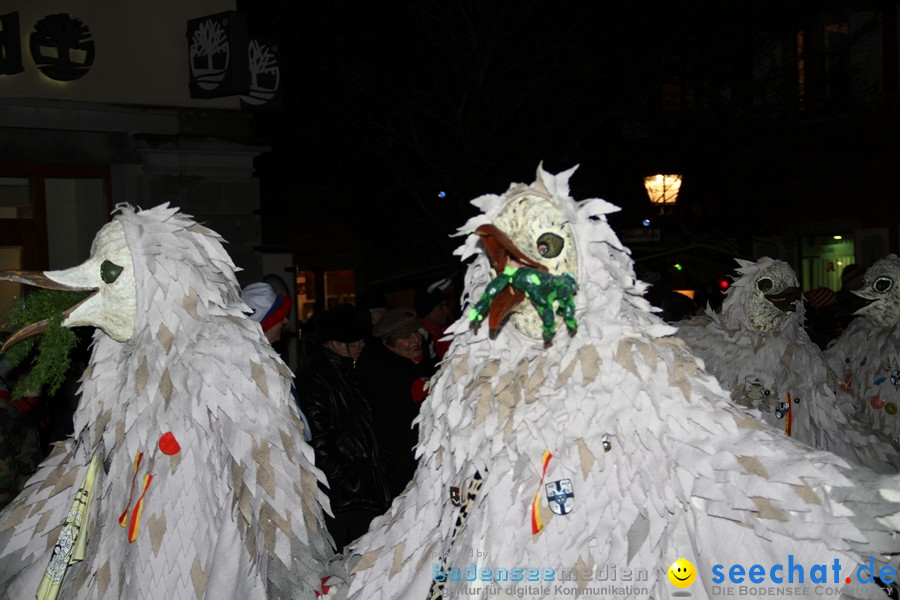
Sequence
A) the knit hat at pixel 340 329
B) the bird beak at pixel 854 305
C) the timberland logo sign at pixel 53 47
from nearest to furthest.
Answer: the knit hat at pixel 340 329 < the bird beak at pixel 854 305 < the timberland logo sign at pixel 53 47

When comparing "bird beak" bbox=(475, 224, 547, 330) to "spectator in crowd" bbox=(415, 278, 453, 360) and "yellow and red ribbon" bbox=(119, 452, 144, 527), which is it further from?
"spectator in crowd" bbox=(415, 278, 453, 360)

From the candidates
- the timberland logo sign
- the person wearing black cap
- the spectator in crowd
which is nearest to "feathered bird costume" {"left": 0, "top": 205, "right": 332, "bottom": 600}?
the person wearing black cap

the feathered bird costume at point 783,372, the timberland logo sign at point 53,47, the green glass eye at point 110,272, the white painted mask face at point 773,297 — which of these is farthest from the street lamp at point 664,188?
the green glass eye at point 110,272

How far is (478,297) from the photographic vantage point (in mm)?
2646

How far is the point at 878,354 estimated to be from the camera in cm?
567

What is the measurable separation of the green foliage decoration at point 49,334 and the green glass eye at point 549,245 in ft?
4.55

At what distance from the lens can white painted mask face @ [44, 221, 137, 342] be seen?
2.81 m

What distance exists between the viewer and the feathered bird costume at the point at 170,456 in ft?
8.55

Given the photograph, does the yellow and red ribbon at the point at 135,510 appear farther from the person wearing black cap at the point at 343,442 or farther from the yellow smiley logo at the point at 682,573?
the person wearing black cap at the point at 343,442

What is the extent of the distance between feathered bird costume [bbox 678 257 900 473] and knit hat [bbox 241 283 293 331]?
7.37 ft

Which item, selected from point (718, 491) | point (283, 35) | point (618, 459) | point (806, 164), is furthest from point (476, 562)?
point (806, 164)

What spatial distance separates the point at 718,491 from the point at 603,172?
1057 centimetres

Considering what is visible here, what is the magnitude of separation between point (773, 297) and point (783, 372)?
15.6 inches

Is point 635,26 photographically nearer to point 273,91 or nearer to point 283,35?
point 283,35
